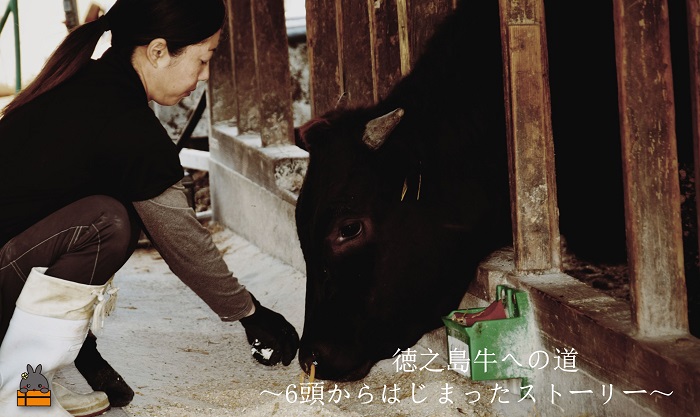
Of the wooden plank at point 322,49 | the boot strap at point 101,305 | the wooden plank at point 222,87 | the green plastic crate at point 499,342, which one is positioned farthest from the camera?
the wooden plank at point 222,87

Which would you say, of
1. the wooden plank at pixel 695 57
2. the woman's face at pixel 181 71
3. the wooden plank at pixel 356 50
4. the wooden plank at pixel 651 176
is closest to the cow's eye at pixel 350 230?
the woman's face at pixel 181 71

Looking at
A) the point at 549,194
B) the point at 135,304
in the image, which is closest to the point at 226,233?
the point at 135,304

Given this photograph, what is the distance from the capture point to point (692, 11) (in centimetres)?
258

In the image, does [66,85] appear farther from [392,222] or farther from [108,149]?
[392,222]

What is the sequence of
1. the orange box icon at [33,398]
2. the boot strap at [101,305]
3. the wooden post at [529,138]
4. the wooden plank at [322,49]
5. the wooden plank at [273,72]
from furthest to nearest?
the wooden plank at [273,72]
the wooden plank at [322,49]
the wooden post at [529,138]
the boot strap at [101,305]
the orange box icon at [33,398]

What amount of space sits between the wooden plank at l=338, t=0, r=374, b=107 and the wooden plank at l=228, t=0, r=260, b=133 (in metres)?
2.70

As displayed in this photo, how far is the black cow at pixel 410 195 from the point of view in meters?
3.85

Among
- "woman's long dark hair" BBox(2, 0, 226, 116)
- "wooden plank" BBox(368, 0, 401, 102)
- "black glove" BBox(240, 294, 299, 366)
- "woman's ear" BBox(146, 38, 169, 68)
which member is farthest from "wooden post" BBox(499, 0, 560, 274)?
"wooden plank" BBox(368, 0, 401, 102)

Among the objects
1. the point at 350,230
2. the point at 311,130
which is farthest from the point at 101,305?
the point at 311,130

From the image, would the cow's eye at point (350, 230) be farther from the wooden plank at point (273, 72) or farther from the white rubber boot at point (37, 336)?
the wooden plank at point (273, 72)

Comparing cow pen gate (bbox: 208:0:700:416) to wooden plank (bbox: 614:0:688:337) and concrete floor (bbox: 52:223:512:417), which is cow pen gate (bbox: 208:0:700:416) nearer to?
wooden plank (bbox: 614:0:688:337)

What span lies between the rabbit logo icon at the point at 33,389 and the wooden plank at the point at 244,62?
543cm

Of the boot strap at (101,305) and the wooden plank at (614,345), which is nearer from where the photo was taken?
the wooden plank at (614,345)

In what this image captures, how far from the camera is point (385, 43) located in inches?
201
